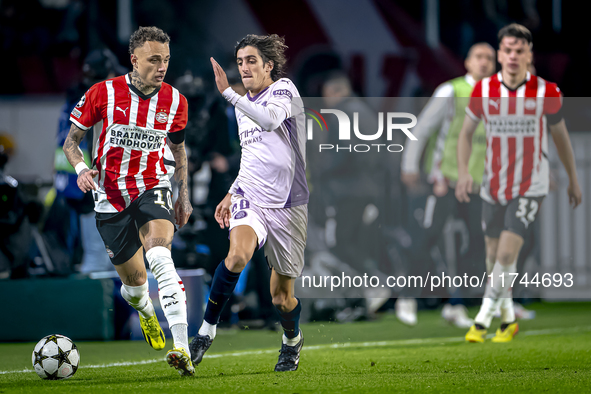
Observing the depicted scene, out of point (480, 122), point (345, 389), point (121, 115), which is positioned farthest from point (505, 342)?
point (121, 115)

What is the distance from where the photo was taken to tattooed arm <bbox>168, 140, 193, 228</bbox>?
5.34m

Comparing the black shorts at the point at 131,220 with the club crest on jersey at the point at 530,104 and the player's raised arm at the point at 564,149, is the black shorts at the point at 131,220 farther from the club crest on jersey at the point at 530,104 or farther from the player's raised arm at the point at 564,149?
the player's raised arm at the point at 564,149

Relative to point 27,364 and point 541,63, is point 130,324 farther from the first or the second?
point 541,63

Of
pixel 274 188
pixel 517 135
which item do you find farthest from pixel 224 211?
pixel 517 135

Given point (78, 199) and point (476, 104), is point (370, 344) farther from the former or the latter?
point (78, 199)

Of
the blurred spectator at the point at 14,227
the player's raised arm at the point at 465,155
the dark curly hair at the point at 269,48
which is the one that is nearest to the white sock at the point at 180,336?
the dark curly hair at the point at 269,48

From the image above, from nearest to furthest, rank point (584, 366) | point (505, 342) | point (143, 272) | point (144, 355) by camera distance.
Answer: point (584, 366)
point (143, 272)
point (144, 355)
point (505, 342)

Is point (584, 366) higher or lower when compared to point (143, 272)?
lower

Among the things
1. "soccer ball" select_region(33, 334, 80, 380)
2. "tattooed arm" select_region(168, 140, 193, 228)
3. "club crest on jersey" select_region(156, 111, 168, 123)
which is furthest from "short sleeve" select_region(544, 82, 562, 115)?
"soccer ball" select_region(33, 334, 80, 380)

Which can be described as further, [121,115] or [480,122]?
[480,122]

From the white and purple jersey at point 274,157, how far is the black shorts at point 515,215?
7.53ft

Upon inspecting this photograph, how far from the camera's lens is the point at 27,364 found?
18.1 ft

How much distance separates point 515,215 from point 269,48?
275 centimetres

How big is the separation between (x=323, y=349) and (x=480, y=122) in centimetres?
238
